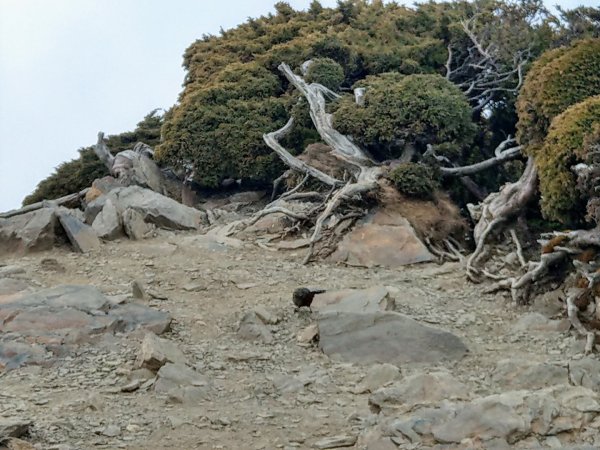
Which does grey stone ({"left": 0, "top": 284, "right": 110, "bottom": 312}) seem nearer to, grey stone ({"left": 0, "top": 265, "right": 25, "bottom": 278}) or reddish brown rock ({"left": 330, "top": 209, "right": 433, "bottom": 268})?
grey stone ({"left": 0, "top": 265, "right": 25, "bottom": 278})

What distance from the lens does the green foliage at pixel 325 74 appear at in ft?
67.5

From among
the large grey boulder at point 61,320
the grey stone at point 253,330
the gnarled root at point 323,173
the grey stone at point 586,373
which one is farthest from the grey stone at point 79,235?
the grey stone at point 586,373

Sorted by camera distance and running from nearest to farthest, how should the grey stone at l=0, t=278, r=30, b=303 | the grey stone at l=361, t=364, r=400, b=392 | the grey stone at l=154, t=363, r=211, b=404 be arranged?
1. the grey stone at l=154, t=363, r=211, b=404
2. the grey stone at l=361, t=364, r=400, b=392
3. the grey stone at l=0, t=278, r=30, b=303

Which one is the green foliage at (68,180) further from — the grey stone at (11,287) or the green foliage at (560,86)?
the green foliage at (560,86)

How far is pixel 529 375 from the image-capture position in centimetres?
839

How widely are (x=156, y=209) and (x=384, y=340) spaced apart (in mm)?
9299

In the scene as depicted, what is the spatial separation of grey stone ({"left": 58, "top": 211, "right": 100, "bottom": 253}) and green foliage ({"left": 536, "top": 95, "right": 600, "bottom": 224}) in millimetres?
8364

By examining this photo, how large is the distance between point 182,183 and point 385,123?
22.7 feet

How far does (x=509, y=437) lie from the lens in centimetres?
646

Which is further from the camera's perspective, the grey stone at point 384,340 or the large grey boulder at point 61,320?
the large grey boulder at point 61,320

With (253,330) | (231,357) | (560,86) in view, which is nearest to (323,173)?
(560,86)

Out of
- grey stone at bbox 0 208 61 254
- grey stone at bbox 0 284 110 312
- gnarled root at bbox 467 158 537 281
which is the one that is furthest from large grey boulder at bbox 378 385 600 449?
grey stone at bbox 0 208 61 254

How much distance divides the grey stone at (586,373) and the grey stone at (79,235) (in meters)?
9.81

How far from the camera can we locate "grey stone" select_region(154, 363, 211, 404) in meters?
8.17
